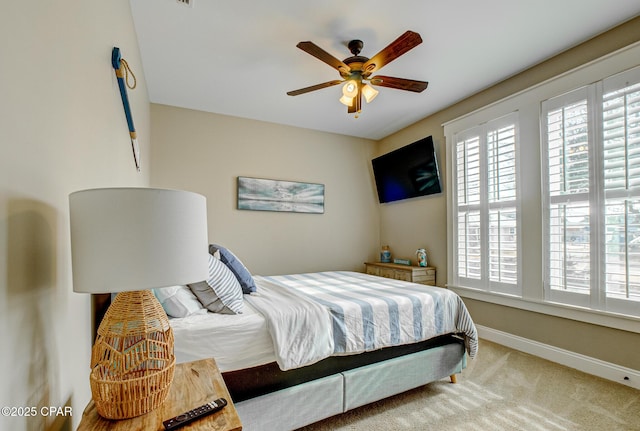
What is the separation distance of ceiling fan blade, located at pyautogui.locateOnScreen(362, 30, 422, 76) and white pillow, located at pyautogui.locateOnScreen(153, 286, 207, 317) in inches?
79.7

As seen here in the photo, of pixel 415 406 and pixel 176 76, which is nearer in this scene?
pixel 415 406

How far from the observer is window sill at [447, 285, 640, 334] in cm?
222

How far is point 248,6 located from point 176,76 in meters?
1.30

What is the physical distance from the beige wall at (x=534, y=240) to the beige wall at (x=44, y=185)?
331 cm

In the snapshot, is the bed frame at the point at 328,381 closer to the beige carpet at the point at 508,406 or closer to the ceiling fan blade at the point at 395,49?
the beige carpet at the point at 508,406

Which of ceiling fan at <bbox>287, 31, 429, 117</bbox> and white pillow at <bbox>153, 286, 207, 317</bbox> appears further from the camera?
ceiling fan at <bbox>287, 31, 429, 117</bbox>

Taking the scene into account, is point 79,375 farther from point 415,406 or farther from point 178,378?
point 415,406

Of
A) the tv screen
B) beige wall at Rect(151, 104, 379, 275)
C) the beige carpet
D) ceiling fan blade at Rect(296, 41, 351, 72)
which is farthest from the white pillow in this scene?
the tv screen

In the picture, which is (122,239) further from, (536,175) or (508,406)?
(536,175)

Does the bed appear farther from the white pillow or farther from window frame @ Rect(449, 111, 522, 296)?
window frame @ Rect(449, 111, 522, 296)

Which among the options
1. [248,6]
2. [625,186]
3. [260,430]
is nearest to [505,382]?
[625,186]

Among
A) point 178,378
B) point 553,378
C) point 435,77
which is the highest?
point 435,77

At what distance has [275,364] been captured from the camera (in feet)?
5.50

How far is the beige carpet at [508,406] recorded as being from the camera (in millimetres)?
1817
